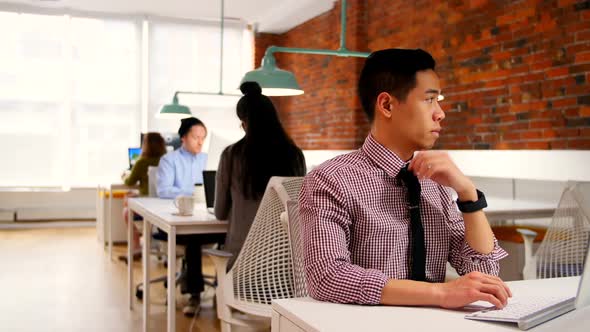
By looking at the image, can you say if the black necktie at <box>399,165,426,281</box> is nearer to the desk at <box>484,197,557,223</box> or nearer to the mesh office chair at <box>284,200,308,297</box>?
the mesh office chair at <box>284,200,308,297</box>

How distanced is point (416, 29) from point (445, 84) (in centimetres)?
77

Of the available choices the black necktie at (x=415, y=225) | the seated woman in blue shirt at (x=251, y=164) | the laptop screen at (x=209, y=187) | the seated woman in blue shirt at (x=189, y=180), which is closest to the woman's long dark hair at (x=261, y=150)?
the seated woman in blue shirt at (x=251, y=164)

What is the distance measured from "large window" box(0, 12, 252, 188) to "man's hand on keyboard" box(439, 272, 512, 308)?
8450mm

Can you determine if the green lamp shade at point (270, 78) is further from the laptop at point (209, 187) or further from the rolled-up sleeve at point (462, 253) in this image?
the rolled-up sleeve at point (462, 253)

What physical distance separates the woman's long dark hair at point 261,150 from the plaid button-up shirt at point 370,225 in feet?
5.51

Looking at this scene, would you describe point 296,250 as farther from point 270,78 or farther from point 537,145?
point 537,145

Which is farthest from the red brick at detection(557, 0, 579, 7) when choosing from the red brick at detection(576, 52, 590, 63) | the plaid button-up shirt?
the plaid button-up shirt

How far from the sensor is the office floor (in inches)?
157

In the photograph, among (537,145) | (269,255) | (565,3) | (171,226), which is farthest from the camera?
(537,145)

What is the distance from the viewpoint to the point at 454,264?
151 centimetres

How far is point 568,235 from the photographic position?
287 centimetres

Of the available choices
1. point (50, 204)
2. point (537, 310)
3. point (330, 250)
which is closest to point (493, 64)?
point (330, 250)

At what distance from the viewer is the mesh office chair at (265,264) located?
2404 mm

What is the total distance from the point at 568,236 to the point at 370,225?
1.80 metres
